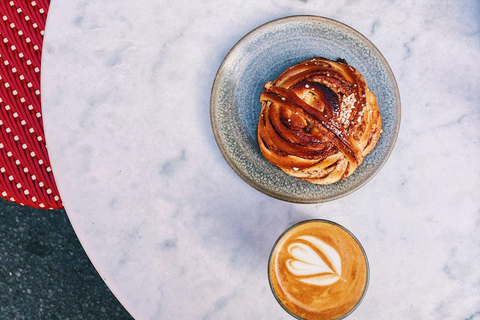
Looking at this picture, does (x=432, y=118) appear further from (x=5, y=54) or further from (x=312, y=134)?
(x=5, y=54)

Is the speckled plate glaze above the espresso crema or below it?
above

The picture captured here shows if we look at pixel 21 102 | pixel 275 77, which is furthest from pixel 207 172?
pixel 21 102

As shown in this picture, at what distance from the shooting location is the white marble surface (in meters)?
1.09

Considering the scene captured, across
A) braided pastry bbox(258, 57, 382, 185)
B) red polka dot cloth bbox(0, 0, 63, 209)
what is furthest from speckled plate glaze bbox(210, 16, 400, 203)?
red polka dot cloth bbox(0, 0, 63, 209)

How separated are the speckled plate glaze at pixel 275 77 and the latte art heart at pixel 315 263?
0.12 m

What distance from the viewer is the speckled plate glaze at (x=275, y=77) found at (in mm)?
1037

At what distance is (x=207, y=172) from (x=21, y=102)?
537 millimetres

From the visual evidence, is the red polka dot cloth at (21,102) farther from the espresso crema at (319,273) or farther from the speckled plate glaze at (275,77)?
the espresso crema at (319,273)

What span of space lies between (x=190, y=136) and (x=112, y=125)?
0.67ft

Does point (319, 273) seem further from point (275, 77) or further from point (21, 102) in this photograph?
point (21, 102)

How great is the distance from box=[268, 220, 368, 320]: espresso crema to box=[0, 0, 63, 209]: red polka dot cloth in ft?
2.22

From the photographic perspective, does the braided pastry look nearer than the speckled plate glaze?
Yes

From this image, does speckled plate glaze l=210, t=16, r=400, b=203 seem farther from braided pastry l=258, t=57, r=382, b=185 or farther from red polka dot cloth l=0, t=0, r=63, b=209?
red polka dot cloth l=0, t=0, r=63, b=209

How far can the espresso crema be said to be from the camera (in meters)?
0.96
